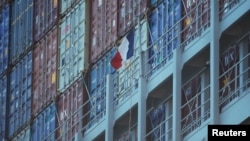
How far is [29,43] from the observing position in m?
39.5

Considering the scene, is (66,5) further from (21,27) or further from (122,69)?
(122,69)

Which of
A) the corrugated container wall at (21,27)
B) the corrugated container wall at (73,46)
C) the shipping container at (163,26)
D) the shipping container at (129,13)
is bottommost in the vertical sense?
the shipping container at (163,26)

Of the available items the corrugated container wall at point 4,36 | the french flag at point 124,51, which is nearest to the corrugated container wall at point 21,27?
the corrugated container wall at point 4,36

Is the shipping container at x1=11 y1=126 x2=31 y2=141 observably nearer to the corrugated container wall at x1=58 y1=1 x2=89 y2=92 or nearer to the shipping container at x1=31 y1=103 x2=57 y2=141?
the shipping container at x1=31 y1=103 x2=57 y2=141

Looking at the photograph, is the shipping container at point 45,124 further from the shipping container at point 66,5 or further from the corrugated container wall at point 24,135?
the shipping container at point 66,5

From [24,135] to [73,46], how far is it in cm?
430

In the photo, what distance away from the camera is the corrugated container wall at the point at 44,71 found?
3731 cm

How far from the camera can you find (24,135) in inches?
1539

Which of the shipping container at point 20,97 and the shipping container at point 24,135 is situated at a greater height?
the shipping container at point 20,97

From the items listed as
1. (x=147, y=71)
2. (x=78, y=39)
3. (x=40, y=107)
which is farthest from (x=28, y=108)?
(x=147, y=71)

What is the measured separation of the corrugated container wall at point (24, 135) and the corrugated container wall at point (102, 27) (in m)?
4.94

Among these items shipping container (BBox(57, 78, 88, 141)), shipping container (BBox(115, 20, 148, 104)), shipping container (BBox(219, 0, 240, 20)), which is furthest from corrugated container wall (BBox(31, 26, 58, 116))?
shipping container (BBox(219, 0, 240, 20))

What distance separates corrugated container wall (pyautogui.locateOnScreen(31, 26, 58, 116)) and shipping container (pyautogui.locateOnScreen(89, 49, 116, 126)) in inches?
116

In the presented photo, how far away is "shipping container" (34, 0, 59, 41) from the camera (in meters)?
37.7
